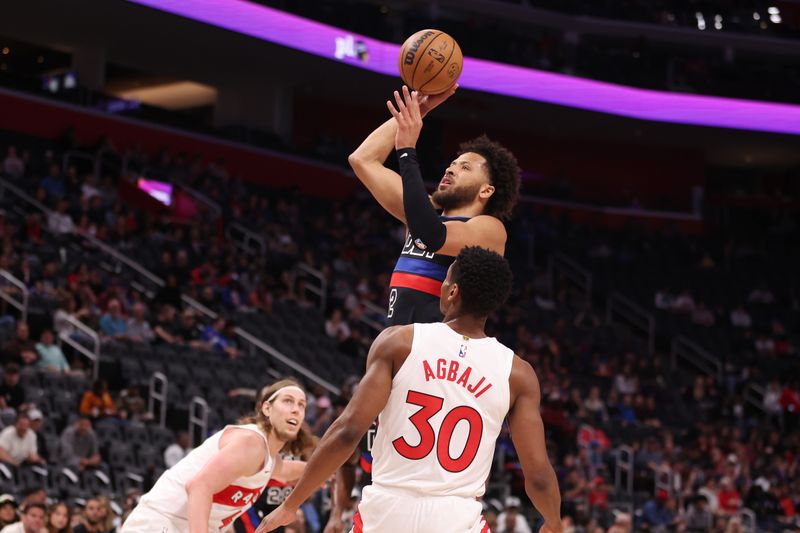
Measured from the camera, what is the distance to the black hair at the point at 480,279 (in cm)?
476

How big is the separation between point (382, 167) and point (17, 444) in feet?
23.9

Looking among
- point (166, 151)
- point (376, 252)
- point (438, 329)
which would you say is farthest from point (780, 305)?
point (438, 329)

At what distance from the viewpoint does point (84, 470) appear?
12.1 m

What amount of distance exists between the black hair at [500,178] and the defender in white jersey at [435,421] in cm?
120

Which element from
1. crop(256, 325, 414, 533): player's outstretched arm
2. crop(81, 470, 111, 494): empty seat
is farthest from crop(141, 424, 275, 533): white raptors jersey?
crop(81, 470, 111, 494): empty seat

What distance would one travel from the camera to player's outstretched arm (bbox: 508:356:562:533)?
15.8 feet

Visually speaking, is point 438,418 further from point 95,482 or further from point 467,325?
point 95,482

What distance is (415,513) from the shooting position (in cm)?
461

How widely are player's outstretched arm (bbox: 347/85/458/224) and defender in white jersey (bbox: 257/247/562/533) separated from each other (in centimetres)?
107

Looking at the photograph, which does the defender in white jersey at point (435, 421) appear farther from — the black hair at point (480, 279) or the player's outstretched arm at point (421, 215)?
the player's outstretched arm at point (421, 215)

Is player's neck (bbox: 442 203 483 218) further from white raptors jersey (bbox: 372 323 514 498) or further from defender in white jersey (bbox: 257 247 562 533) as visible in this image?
white raptors jersey (bbox: 372 323 514 498)

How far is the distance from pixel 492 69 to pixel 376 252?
668 cm

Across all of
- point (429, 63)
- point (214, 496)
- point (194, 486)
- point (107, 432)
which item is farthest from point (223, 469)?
point (107, 432)

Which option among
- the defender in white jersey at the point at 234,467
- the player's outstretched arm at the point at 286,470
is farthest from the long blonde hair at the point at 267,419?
the player's outstretched arm at the point at 286,470
